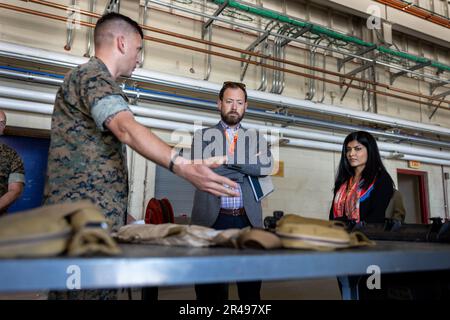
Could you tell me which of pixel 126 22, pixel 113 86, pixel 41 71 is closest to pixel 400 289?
pixel 113 86

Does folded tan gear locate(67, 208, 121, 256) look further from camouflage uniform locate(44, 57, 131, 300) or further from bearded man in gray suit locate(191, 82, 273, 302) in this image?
bearded man in gray suit locate(191, 82, 273, 302)

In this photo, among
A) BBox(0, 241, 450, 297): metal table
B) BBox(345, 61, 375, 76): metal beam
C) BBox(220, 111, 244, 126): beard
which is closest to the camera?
BBox(0, 241, 450, 297): metal table

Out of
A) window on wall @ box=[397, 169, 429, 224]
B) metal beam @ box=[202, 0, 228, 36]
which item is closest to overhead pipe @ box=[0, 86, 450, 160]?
window on wall @ box=[397, 169, 429, 224]

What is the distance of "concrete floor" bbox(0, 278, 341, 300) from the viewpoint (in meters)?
2.93

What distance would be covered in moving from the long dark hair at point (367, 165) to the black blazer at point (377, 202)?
0.23 feet

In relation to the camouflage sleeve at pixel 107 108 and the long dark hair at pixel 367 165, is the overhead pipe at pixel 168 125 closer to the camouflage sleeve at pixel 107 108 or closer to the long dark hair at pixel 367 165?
the long dark hair at pixel 367 165

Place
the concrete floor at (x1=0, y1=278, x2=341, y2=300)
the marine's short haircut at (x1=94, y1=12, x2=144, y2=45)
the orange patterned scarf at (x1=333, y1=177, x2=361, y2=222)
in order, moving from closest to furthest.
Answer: the marine's short haircut at (x1=94, y1=12, x2=144, y2=45), the orange patterned scarf at (x1=333, y1=177, x2=361, y2=222), the concrete floor at (x1=0, y1=278, x2=341, y2=300)

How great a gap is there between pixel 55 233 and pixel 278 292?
9.85ft

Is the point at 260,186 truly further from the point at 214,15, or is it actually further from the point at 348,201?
the point at 214,15

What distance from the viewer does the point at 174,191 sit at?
4043 millimetres

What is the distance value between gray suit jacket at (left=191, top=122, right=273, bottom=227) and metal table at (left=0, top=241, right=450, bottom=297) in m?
1.25

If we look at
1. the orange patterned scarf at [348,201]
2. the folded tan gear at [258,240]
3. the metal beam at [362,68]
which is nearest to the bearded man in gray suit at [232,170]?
the orange patterned scarf at [348,201]

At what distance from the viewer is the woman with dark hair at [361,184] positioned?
186 cm
